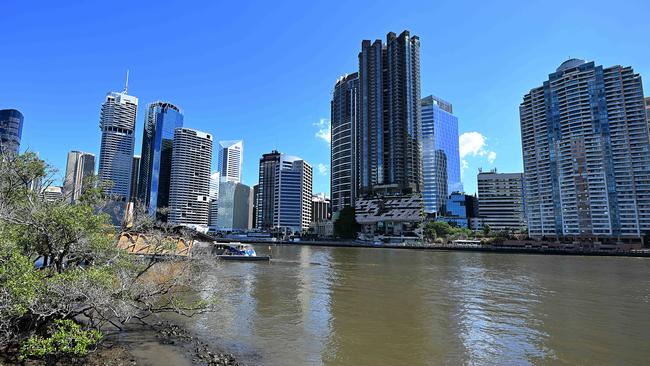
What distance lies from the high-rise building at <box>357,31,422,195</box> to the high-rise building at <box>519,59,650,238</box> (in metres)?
50.3

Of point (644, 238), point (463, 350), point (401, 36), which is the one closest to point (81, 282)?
point (463, 350)

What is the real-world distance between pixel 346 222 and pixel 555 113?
102707 mm

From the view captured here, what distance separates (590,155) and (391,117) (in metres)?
79.1

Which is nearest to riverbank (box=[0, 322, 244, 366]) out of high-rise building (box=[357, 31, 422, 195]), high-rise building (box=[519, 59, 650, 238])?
high-rise building (box=[519, 59, 650, 238])

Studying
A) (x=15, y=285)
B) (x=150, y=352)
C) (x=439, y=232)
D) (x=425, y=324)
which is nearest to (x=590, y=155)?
(x=439, y=232)

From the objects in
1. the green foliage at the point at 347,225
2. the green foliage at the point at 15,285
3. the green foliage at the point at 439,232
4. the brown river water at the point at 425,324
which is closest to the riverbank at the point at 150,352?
Result: the brown river water at the point at 425,324

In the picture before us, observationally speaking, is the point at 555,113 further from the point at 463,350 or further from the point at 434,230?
the point at 463,350

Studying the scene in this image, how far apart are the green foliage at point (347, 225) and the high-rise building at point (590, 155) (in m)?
79.2

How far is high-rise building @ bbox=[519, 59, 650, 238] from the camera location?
116062mm

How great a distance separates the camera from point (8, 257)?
9406 mm

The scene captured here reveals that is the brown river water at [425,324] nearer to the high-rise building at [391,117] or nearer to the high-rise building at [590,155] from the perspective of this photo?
the high-rise building at [590,155]

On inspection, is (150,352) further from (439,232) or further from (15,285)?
(439,232)

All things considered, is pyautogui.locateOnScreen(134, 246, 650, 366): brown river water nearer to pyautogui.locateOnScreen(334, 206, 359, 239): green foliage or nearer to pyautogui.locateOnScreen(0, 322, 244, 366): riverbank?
pyautogui.locateOnScreen(0, 322, 244, 366): riverbank

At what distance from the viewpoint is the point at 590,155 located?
124 metres
